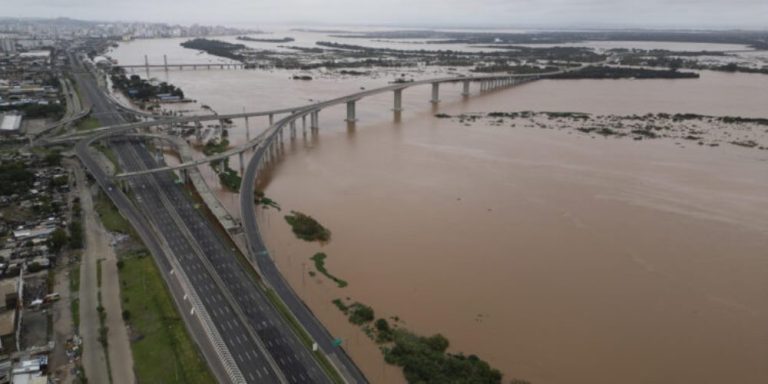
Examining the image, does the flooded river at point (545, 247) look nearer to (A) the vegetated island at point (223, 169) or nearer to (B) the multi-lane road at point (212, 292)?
(A) the vegetated island at point (223, 169)

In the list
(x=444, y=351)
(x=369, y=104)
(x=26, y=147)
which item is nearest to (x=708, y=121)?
(x=369, y=104)

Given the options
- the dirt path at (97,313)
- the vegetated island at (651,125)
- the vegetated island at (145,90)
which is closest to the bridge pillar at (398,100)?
the vegetated island at (651,125)

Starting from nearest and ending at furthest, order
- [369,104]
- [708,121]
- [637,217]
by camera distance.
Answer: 1. [637,217]
2. [708,121]
3. [369,104]

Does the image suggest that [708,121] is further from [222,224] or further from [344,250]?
[222,224]

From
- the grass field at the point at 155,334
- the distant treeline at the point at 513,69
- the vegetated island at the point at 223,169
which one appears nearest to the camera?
the grass field at the point at 155,334

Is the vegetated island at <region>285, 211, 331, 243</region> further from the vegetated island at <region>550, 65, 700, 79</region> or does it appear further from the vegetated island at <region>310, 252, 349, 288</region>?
the vegetated island at <region>550, 65, 700, 79</region>

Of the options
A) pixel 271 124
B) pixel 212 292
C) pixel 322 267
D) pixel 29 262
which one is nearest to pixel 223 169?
pixel 271 124
